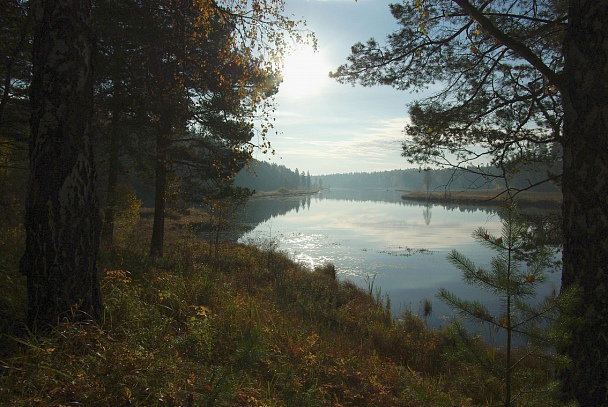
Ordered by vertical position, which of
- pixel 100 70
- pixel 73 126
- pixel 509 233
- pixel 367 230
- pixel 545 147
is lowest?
pixel 367 230

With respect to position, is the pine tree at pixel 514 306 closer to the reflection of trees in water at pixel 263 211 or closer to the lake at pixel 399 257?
the lake at pixel 399 257

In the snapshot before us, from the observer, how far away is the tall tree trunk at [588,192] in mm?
2785

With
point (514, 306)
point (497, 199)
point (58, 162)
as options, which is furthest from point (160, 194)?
point (497, 199)

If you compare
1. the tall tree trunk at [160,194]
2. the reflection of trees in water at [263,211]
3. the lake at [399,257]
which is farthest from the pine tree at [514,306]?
the reflection of trees in water at [263,211]

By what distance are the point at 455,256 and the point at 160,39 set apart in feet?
17.9

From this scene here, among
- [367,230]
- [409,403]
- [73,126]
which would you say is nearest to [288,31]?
[73,126]

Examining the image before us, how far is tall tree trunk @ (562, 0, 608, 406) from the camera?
9.14 feet

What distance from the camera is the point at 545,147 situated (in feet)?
19.8

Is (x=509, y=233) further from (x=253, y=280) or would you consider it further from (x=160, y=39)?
(x=253, y=280)

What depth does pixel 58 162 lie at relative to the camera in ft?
10.1

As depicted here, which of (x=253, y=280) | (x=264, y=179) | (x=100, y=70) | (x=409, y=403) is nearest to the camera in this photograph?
(x=409, y=403)

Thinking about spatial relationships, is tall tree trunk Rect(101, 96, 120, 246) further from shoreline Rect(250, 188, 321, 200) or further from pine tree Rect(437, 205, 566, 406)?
shoreline Rect(250, 188, 321, 200)

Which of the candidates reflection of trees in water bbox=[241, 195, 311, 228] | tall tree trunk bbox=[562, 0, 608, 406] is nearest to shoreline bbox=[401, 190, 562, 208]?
tall tree trunk bbox=[562, 0, 608, 406]

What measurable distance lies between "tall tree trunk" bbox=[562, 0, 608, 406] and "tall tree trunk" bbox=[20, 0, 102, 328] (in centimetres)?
427
